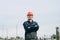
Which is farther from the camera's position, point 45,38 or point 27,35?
point 45,38

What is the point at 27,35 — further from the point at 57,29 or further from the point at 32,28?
the point at 57,29

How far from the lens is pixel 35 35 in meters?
11.4

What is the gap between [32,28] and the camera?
11.7m

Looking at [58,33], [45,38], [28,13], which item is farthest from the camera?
[45,38]

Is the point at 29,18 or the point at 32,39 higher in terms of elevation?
the point at 29,18

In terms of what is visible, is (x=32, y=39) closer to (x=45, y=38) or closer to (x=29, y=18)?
(x=29, y=18)

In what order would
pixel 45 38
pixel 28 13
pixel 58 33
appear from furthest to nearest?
pixel 45 38
pixel 58 33
pixel 28 13

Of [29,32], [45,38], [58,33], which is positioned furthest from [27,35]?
[45,38]

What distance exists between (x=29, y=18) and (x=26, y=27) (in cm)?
49

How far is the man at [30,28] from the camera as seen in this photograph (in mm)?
11398

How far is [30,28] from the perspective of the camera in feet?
38.2

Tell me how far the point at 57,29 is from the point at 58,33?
218 mm

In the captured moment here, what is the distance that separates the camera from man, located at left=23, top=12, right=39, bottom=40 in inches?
449

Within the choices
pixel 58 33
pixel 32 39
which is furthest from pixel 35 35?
pixel 58 33
